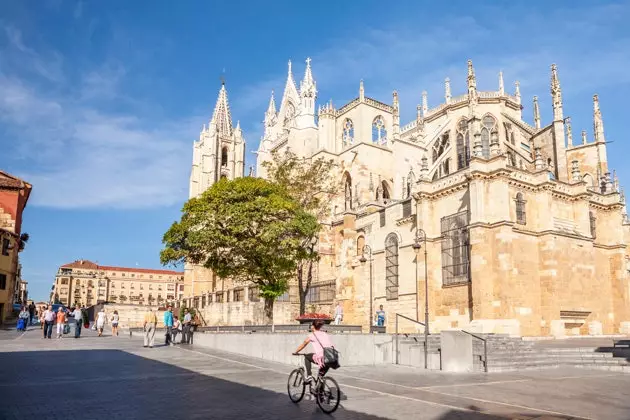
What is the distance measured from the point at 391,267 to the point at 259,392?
22.6 metres

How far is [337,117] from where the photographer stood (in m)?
48.8

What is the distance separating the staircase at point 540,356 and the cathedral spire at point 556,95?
19.1 m

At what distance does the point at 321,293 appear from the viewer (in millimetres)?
37375

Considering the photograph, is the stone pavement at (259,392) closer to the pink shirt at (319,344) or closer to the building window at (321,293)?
the pink shirt at (319,344)

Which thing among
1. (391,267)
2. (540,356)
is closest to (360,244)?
(391,267)

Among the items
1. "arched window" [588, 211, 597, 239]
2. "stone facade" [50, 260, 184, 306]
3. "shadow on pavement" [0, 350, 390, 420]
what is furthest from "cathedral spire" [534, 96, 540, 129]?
"stone facade" [50, 260, 184, 306]

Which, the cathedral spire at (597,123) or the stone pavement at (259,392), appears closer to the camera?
the stone pavement at (259,392)

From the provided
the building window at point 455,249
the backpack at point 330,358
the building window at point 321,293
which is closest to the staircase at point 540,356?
the building window at point 455,249

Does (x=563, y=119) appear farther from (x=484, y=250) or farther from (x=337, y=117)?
(x=337, y=117)

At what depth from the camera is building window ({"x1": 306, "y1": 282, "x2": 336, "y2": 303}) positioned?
36.3 meters

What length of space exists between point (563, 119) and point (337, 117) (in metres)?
20.7

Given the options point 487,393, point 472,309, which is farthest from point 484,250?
point 487,393

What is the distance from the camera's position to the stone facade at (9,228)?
38.3 m

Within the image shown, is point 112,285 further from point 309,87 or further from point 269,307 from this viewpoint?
point 269,307
